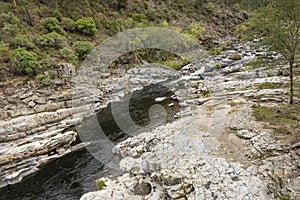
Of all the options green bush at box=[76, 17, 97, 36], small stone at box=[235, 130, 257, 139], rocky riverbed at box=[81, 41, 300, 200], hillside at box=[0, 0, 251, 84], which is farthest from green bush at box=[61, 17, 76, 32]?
small stone at box=[235, 130, 257, 139]

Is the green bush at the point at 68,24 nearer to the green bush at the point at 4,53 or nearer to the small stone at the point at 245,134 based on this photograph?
the green bush at the point at 4,53

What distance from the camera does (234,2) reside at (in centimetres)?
9400

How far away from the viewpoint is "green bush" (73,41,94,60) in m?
36.4

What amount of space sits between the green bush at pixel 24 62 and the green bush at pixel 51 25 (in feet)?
36.9

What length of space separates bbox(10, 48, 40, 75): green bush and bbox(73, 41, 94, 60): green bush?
8.76 m

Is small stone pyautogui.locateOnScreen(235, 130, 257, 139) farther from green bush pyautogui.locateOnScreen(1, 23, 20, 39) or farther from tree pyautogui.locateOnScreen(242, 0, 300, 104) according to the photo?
green bush pyautogui.locateOnScreen(1, 23, 20, 39)

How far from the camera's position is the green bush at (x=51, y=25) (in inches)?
1500

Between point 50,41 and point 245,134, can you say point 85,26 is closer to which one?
point 50,41

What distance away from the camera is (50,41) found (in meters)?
34.1

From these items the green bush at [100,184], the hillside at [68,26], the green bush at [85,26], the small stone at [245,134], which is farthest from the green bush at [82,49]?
the small stone at [245,134]

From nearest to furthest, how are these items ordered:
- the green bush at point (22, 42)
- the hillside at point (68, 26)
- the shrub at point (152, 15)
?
the hillside at point (68, 26) → the green bush at point (22, 42) → the shrub at point (152, 15)

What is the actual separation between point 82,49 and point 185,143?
1132 inches

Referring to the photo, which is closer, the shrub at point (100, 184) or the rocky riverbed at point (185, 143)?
the rocky riverbed at point (185, 143)

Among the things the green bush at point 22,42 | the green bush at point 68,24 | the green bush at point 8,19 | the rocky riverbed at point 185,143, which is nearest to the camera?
the rocky riverbed at point 185,143
